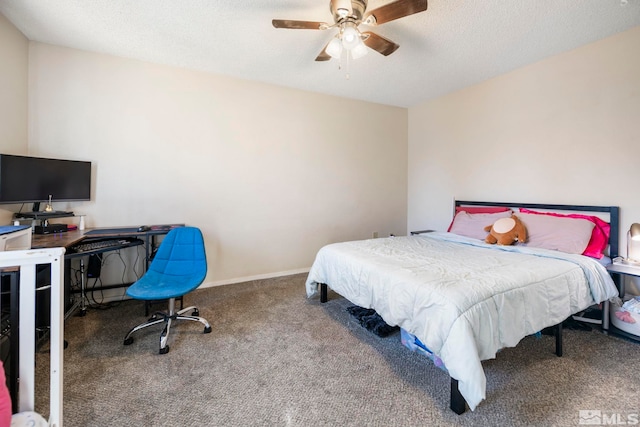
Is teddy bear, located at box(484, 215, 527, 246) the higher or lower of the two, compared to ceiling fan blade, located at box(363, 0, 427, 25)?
lower

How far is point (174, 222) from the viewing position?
10.5ft

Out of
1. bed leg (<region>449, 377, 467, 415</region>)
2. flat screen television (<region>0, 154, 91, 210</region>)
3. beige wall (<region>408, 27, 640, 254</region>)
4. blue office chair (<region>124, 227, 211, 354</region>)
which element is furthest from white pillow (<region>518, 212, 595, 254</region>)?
flat screen television (<region>0, 154, 91, 210</region>)

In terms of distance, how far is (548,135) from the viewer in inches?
117

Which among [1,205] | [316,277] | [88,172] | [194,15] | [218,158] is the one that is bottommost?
[316,277]

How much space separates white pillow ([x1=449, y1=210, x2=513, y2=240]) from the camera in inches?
125

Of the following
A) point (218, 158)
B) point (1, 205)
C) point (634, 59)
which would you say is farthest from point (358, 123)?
point (1, 205)

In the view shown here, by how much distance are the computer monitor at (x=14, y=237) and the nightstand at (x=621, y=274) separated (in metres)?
4.09

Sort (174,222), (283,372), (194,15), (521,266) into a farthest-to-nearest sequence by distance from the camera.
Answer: (174,222) < (194,15) < (521,266) < (283,372)

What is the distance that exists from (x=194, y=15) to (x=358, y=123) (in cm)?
262

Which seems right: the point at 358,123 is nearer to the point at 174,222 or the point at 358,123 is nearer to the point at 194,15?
the point at 194,15

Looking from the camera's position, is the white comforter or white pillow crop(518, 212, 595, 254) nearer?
the white comforter

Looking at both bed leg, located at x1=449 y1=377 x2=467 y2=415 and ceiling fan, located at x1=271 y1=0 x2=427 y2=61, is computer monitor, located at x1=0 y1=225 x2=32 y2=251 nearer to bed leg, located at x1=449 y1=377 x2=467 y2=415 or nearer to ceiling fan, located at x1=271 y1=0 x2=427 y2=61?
ceiling fan, located at x1=271 y1=0 x2=427 y2=61

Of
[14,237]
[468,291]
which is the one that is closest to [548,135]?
[468,291]

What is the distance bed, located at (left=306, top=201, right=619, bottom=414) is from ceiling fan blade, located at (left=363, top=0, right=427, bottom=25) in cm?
176
